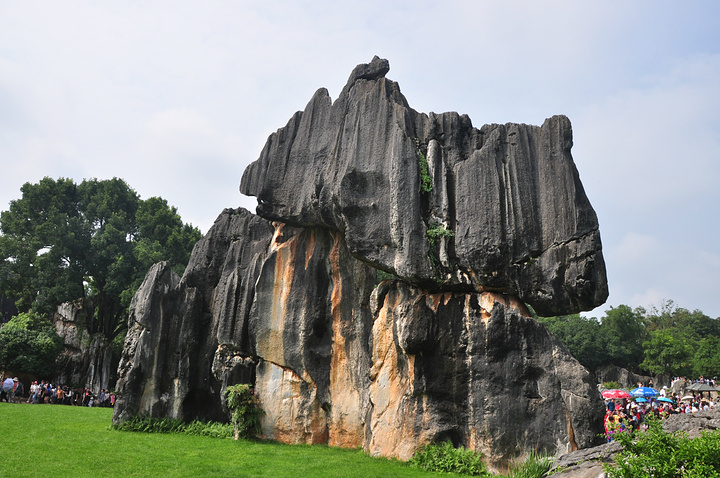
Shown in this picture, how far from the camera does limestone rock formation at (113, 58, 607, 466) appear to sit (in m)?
11.7

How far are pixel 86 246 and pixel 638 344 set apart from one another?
52134mm

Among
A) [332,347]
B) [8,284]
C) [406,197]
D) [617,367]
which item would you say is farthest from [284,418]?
[617,367]

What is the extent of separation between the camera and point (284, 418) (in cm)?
1574

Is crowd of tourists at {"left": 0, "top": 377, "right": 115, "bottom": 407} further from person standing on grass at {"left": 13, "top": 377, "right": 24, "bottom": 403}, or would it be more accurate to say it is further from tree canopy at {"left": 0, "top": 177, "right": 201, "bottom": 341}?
tree canopy at {"left": 0, "top": 177, "right": 201, "bottom": 341}

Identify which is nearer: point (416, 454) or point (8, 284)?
point (416, 454)

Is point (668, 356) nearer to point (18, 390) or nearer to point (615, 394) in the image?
point (615, 394)

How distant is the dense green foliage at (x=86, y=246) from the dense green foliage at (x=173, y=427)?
1680cm

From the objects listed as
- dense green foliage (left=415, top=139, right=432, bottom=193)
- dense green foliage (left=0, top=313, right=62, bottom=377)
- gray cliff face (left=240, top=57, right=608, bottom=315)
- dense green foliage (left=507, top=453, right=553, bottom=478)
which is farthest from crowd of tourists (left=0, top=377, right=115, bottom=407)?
dense green foliage (left=507, top=453, right=553, bottom=478)

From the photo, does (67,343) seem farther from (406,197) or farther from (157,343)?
(406,197)

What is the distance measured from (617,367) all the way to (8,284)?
52.0m

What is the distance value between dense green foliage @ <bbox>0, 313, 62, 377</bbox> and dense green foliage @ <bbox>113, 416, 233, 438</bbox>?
14249 millimetres

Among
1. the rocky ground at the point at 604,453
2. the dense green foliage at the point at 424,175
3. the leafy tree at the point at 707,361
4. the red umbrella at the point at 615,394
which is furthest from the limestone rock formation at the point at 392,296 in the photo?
the leafy tree at the point at 707,361

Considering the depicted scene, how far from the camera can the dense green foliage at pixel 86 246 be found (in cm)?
3306

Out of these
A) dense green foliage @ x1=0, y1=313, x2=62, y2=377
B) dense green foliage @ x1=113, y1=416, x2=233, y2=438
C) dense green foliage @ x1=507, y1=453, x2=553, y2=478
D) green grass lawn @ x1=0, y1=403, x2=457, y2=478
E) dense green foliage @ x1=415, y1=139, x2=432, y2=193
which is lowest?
green grass lawn @ x1=0, y1=403, x2=457, y2=478
